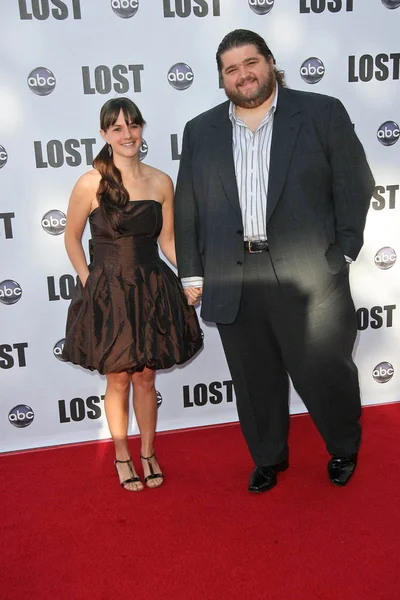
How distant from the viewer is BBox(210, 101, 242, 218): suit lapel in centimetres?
240

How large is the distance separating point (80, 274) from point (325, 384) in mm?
1122

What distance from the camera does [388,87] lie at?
3195mm

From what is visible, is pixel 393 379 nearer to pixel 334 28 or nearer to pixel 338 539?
pixel 338 539

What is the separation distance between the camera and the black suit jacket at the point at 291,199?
237cm

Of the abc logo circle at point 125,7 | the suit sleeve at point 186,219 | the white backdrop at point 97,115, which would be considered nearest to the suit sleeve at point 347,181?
the suit sleeve at point 186,219

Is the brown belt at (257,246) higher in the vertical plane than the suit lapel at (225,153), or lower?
lower

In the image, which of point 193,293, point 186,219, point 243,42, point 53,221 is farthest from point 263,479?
point 243,42

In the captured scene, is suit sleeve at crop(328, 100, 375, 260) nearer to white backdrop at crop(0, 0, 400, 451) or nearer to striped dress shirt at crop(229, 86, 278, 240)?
striped dress shirt at crop(229, 86, 278, 240)

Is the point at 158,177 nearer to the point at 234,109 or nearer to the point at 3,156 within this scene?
the point at 234,109

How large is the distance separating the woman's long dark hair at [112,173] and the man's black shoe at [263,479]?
1.20 meters

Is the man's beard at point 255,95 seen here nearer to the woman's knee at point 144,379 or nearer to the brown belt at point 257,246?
the brown belt at point 257,246

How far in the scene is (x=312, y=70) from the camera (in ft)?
10.2

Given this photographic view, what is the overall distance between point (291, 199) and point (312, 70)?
1.06 meters

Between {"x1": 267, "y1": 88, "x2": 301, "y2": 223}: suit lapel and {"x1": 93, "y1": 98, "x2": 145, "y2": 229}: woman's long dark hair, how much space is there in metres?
0.54
